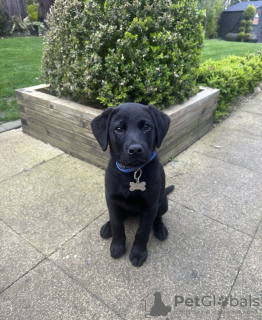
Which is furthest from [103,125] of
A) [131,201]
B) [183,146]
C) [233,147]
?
[233,147]

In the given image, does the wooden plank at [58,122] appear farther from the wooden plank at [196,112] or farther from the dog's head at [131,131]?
the dog's head at [131,131]

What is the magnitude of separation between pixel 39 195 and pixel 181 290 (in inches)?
79.8

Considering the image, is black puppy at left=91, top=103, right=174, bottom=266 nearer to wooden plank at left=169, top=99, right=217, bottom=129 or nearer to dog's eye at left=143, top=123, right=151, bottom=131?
dog's eye at left=143, top=123, right=151, bottom=131

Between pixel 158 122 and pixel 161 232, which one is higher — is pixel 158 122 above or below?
above

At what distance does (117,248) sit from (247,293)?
45.3 inches

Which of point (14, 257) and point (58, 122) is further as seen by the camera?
point (58, 122)

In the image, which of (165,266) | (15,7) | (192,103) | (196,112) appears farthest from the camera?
(15,7)

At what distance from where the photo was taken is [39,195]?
319 centimetres

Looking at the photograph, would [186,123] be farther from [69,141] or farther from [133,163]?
[133,163]

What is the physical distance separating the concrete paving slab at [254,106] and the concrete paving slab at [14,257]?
592 cm

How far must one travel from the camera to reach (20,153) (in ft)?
13.4

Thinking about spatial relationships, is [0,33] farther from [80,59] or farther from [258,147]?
[258,147]

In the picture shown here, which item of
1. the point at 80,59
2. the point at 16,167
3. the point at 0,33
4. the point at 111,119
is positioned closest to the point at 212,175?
the point at 111,119

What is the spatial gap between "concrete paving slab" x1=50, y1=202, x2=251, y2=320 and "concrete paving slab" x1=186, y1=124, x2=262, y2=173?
1.68m
